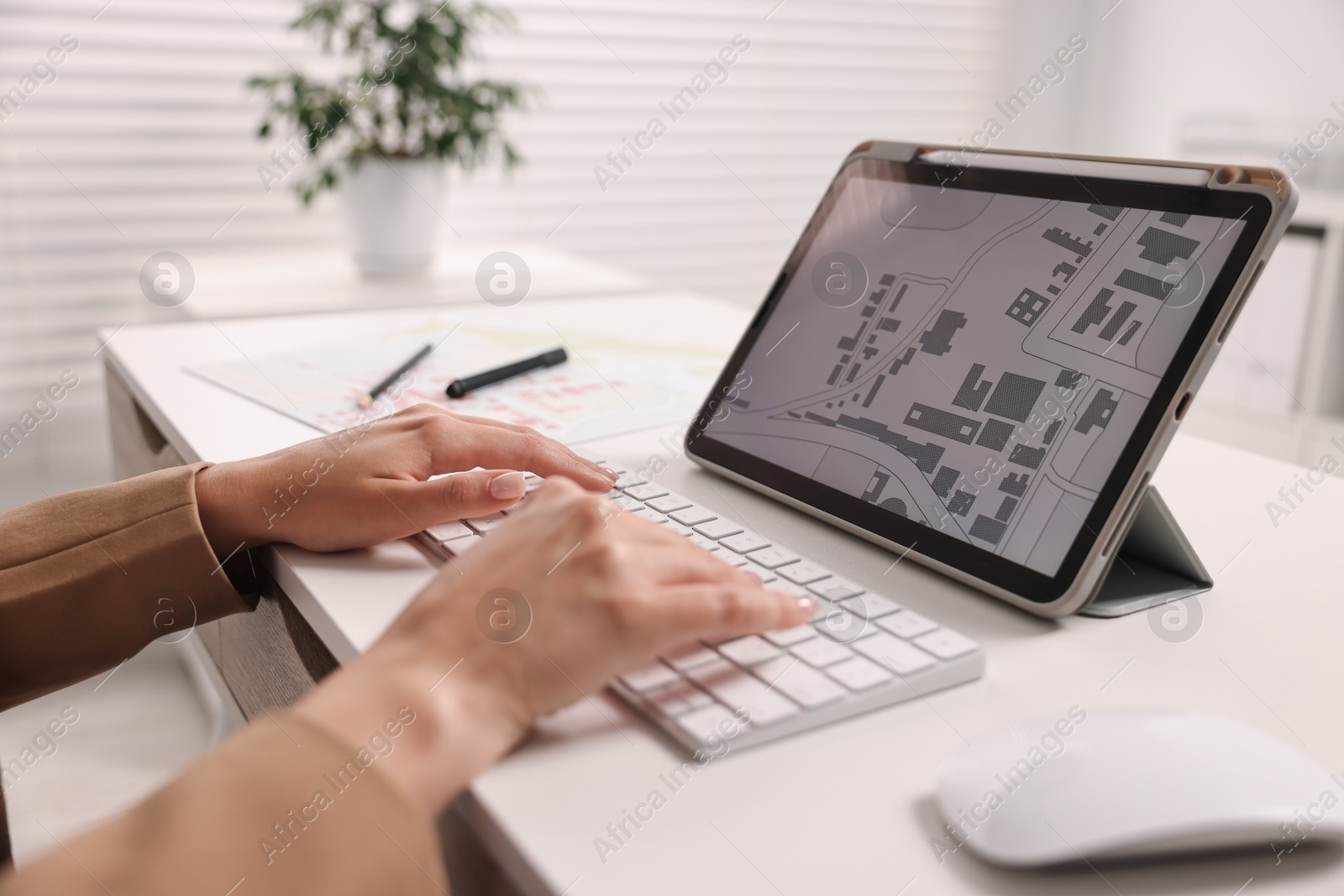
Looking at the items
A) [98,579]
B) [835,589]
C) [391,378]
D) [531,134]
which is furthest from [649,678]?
[531,134]

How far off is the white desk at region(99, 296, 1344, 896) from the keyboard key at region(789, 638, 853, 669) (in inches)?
1.3

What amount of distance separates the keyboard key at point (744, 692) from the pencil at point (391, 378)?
1.89 ft

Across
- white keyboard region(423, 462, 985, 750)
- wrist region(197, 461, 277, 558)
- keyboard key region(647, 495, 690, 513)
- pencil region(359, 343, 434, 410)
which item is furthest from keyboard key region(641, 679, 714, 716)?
pencil region(359, 343, 434, 410)

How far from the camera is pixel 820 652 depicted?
1.65 feet

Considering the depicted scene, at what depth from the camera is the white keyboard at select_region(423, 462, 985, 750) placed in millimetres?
457

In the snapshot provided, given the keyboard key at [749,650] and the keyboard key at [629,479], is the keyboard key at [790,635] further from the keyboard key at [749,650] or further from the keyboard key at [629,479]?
the keyboard key at [629,479]

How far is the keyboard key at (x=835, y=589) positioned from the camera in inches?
22.0

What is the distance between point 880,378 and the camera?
2.30 ft

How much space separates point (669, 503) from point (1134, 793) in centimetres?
38

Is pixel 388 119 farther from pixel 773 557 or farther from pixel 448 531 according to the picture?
pixel 773 557

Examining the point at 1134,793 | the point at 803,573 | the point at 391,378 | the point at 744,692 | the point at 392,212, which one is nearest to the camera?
the point at 1134,793

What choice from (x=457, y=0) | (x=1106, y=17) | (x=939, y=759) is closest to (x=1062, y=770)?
(x=939, y=759)

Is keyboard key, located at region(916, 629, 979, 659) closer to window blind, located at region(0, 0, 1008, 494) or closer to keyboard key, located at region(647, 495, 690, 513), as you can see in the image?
keyboard key, located at region(647, 495, 690, 513)

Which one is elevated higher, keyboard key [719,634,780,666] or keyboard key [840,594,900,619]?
keyboard key [840,594,900,619]
